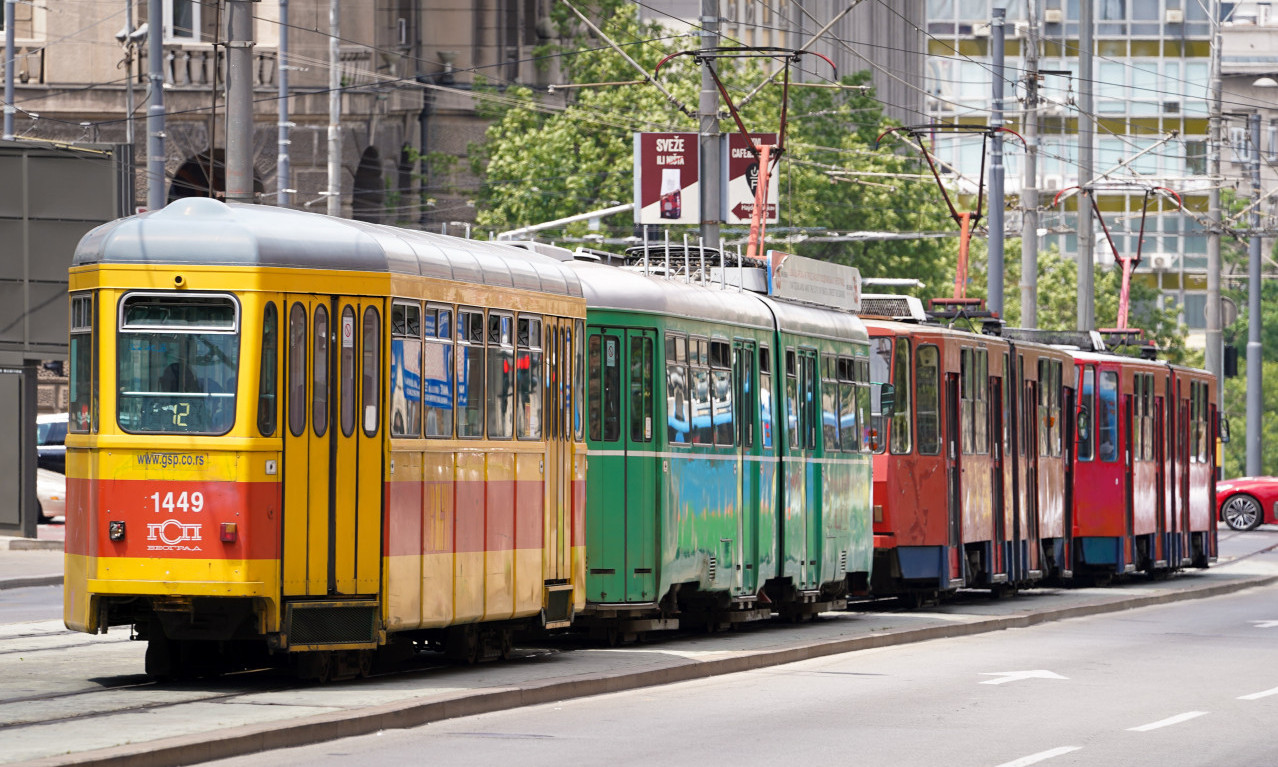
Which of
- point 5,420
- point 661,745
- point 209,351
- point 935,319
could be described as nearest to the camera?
point 661,745

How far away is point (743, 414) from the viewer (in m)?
21.7

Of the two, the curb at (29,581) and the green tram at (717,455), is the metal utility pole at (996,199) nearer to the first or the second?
the green tram at (717,455)

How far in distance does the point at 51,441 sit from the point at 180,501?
32161 mm

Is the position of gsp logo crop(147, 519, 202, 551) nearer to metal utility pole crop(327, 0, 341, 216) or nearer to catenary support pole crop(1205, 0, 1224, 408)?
metal utility pole crop(327, 0, 341, 216)

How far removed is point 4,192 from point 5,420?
3.17 metres

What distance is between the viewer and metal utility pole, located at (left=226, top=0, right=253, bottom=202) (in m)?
19.6

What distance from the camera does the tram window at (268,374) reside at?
1501 cm

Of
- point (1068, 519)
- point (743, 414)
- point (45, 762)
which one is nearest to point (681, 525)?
point (743, 414)

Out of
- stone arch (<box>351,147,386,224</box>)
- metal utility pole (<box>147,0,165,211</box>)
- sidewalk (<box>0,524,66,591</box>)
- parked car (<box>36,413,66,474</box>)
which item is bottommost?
sidewalk (<box>0,524,66,591</box>)

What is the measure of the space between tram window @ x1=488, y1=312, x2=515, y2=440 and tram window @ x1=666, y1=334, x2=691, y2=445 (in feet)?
9.40

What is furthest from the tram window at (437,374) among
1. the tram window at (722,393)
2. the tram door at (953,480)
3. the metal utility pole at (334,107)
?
the metal utility pole at (334,107)

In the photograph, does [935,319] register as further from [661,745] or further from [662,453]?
[661,745]

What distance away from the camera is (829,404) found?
24.2 m

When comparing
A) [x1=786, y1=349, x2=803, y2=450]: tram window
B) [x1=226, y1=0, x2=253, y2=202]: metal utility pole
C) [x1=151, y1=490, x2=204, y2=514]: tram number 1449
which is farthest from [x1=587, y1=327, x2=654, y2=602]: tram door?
[x1=151, y1=490, x2=204, y2=514]: tram number 1449
